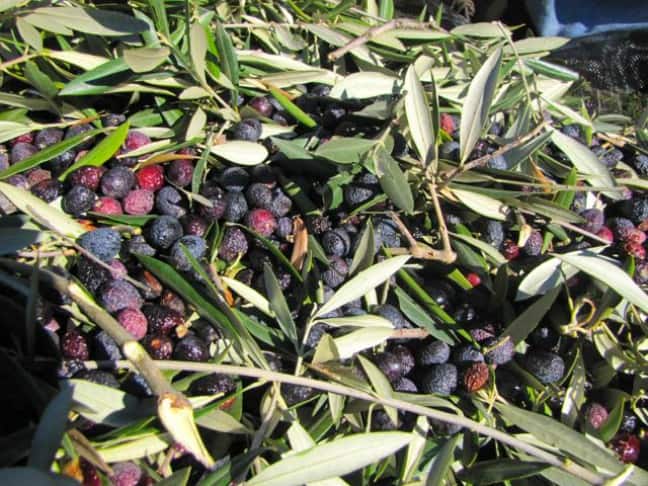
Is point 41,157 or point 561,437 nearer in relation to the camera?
point 561,437

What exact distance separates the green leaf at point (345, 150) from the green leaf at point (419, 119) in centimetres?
8

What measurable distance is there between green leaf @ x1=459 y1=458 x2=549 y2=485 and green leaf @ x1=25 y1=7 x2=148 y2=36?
909mm

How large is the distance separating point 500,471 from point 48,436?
58 centimetres

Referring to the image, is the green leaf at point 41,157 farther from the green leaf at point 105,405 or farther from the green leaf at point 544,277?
the green leaf at point 544,277

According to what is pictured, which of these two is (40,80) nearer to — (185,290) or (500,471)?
(185,290)

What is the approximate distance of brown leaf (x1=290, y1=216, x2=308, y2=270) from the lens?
928 mm

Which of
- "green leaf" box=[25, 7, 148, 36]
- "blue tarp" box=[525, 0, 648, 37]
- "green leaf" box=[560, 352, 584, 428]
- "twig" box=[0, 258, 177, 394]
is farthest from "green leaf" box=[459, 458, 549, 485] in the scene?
"blue tarp" box=[525, 0, 648, 37]

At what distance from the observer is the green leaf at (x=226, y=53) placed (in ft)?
3.40

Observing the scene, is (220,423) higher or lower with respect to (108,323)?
lower

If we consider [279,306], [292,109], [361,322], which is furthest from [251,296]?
[292,109]

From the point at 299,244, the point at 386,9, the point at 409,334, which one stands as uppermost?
the point at 386,9

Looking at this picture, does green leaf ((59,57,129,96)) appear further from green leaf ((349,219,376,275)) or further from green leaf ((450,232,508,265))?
green leaf ((450,232,508,265))

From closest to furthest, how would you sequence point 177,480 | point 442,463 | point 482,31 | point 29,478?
point 29,478, point 177,480, point 442,463, point 482,31

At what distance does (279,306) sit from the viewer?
836 millimetres
